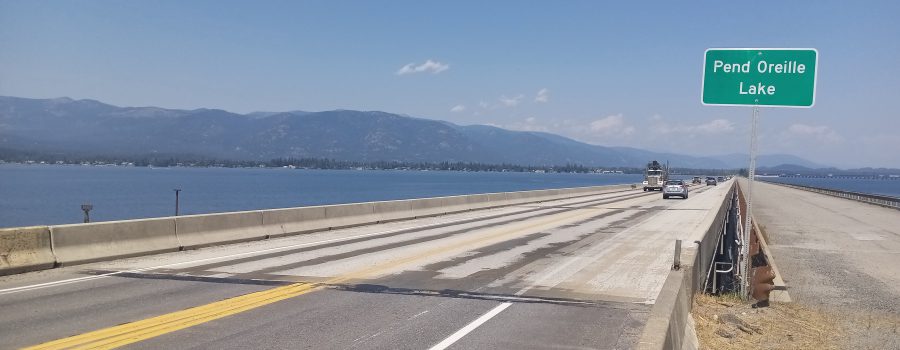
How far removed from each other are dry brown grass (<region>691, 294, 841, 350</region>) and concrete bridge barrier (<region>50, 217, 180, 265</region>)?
10.4 meters

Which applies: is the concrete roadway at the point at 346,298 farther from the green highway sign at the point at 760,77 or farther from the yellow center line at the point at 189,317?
the green highway sign at the point at 760,77

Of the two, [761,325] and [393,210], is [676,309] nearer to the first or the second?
[761,325]

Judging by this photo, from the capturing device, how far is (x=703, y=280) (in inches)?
535

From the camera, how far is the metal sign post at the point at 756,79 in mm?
11484

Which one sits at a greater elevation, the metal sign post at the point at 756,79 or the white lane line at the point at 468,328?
the metal sign post at the point at 756,79

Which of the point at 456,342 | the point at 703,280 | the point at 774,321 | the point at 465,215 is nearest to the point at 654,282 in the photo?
the point at 703,280

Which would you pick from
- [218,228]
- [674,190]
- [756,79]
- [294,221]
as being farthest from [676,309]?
[674,190]

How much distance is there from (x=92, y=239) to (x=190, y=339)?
7.69 m

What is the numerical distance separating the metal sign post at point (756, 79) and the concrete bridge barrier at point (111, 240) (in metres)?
10.8

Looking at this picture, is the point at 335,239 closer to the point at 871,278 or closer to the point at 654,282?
the point at 654,282

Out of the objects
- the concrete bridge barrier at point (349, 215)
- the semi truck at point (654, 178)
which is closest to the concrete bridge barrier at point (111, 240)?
the concrete bridge barrier at point (349, 215)

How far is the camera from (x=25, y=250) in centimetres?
1302

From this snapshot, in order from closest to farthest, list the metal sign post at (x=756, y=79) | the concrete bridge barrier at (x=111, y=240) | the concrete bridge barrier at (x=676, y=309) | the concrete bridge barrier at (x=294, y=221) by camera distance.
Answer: the concrete bridge barrier at (x=676, y=309) < the metal sign post at (x=756, y=79) < the concrete bridge barrier at (x=111, y=240) < the concrete bridge barrier at (x=294, y=221)

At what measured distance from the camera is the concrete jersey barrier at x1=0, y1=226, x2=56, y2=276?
41.4 ft
